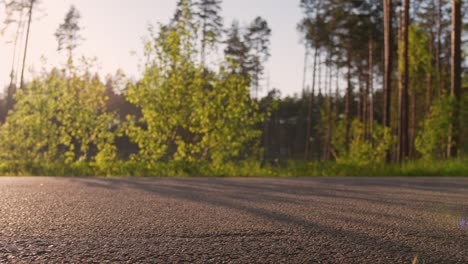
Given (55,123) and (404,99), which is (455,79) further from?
(55,123)

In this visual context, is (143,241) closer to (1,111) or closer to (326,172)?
(326,172)

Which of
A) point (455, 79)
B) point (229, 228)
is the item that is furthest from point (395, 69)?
point (229, 228)

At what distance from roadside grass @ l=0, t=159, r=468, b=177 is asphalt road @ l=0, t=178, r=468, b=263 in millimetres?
5931

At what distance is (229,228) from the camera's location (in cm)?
313

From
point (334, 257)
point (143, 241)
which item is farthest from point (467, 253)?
point (143, 241)

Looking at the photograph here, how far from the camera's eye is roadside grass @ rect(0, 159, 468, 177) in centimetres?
1125

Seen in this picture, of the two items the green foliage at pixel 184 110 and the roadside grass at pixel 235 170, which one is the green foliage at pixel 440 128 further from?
the green foliage at pixel 184 110

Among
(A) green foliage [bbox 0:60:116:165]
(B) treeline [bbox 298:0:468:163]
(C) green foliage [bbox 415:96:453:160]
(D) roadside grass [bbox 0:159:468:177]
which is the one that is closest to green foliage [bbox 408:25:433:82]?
(B) treeline [bbox 298:0:468:163]

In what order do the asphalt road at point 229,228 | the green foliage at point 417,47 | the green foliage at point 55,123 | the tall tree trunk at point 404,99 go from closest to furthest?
the asphalt road at point 229,228, the green foliage at point 55,123, the tall tree trunk at point 404,99, the green foliage at point 417,47

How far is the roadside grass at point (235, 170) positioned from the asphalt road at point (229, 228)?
5.93m

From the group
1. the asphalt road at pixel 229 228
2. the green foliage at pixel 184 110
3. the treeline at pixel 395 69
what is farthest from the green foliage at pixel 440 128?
the asphalt road at pixel 229 228

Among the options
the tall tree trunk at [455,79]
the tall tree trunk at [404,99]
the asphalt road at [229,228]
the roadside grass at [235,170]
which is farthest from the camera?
the tall tree trunk at [404,99]

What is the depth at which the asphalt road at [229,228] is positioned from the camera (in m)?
2.34

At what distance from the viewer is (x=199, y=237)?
279 cm
